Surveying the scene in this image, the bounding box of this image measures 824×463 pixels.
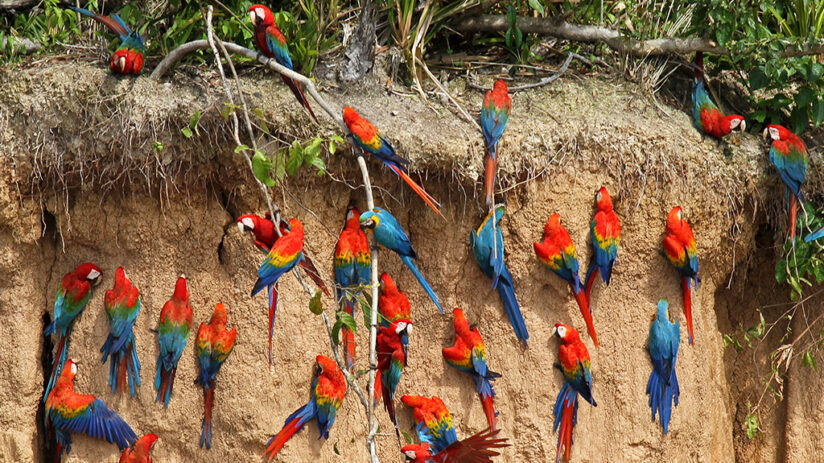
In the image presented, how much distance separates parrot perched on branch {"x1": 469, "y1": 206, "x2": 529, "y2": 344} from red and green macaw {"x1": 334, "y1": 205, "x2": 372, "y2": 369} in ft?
1.52

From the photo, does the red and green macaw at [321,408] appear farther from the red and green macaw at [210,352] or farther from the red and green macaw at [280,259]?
the red and green macaw at [280,259]

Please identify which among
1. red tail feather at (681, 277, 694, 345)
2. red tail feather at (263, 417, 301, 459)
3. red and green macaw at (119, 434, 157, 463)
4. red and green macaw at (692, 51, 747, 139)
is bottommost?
red and green macaw at (119, 434, 157, 463)

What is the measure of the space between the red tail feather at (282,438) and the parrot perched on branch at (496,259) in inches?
39.6

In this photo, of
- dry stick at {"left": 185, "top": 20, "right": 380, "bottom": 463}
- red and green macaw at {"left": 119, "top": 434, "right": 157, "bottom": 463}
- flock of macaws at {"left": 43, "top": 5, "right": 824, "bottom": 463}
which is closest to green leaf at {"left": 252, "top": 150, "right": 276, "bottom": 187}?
dry stick at {"left": 185, "top": 20, "right": 380, "bottom": 463}

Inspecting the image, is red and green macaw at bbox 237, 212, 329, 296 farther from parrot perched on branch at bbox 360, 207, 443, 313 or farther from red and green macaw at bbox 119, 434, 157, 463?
red and green macaw at bbox 119, 434, 157, 463

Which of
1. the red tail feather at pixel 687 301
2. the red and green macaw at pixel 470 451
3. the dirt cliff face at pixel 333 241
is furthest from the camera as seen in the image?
the red tail feather at pixel 687 301

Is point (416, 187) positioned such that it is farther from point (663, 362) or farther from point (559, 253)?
point (663, 362)

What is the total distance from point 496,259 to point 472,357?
432 mm

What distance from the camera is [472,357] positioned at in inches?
152

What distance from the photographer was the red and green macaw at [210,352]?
149 inches

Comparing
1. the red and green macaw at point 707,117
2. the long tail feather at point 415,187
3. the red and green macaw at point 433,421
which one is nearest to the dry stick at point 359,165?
the long tail feather at point 415,187

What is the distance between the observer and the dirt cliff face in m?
3.79

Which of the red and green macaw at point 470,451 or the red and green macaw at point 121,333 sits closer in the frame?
the red and green macaw at point 470,451

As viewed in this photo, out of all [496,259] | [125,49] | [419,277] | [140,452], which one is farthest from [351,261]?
[125,49]
